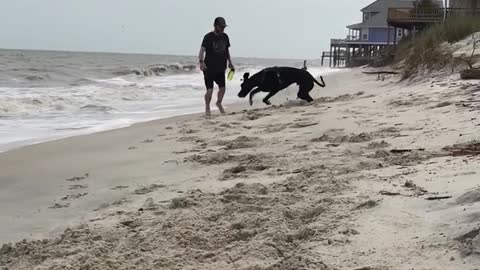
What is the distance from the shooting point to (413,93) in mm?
7898

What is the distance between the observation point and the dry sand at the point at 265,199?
258 cm

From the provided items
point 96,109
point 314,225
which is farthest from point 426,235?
point 96,109

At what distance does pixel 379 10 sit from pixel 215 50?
60037 millimetres

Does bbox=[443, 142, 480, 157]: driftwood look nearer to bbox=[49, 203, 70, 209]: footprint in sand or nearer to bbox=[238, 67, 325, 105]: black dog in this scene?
bbox=[49, 203, 70, 209]: footprint in sand

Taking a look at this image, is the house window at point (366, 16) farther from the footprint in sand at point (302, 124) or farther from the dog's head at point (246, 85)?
the footprint in sand at point (302, 124)

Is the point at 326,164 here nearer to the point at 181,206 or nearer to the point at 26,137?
the point at 181,206

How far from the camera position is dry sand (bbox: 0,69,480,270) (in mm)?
2576

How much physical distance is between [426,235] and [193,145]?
13.1 ft

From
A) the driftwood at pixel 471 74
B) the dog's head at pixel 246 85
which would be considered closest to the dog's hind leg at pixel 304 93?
the dog's head at pixel 246 85

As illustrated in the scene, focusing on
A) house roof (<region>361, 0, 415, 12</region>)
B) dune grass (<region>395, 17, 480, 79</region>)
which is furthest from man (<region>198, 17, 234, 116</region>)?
house roof (<region>361, 0, 415, 12</region>)

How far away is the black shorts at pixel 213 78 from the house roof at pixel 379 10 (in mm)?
50214

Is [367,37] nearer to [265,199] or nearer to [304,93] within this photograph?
[304,93]

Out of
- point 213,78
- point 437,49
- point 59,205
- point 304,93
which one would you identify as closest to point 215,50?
point 213,78

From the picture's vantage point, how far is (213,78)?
9.35 m
